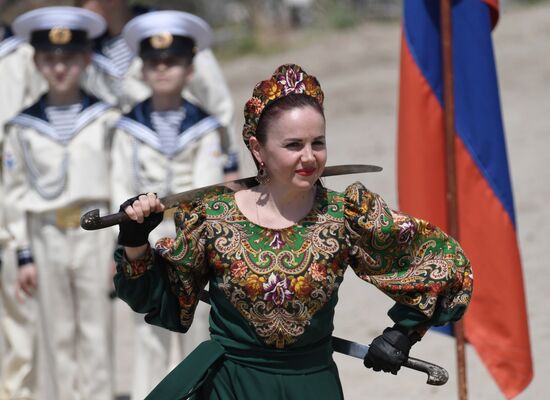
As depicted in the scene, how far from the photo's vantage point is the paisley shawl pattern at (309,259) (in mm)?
3906

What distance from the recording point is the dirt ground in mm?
7520

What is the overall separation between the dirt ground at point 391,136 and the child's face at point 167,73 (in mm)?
2009

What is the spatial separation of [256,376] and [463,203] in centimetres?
204

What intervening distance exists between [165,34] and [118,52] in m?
0.99

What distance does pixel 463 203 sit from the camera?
18.9 ft

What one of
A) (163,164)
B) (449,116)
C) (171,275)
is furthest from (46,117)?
(171,275)

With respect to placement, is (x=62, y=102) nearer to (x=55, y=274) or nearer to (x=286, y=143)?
(x=55, y=274)

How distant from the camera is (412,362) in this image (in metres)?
3.94

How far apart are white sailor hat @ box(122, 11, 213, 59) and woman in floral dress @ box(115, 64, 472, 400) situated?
2.24 metres

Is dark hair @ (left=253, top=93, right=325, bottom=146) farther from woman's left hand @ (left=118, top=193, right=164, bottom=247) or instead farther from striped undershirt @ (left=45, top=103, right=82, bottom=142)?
striped undershirt @ (left=45, top=103, right=82, bottom=142)

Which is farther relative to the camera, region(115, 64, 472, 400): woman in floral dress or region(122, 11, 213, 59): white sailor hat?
region(122, 11, 213, 59): white sailor hat

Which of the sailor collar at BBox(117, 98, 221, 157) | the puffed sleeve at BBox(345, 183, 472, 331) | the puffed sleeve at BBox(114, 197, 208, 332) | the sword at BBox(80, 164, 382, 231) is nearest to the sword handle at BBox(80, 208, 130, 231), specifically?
the sword at BBox(80, 164, 382, 231)

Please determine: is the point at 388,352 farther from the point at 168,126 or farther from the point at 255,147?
the point at 168,126

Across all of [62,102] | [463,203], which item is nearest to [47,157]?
[62,102]
